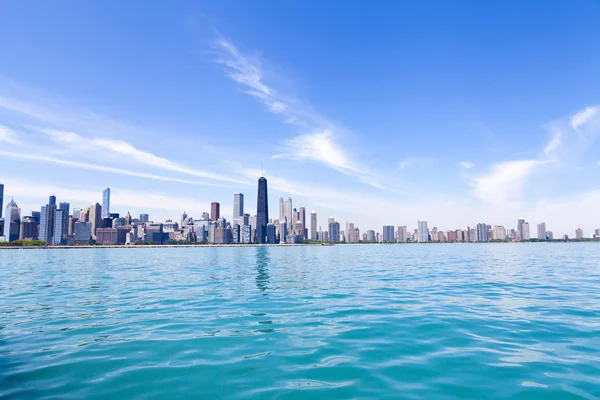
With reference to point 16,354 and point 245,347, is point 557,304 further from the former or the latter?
point 16,354

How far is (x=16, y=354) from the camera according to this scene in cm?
1290

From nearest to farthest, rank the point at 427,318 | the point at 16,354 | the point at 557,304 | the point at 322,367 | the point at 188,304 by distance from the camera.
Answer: the point at 322,367 → the point at 16,354 → the point at 427,318 → the point at 557,304 → the point at 188,304

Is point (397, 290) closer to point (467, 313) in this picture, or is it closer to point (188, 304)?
point (467, 313)

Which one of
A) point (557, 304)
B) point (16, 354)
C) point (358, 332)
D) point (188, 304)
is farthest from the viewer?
point (188, 304)

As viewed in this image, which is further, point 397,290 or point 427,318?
point 397,290

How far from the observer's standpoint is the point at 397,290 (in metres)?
27.4

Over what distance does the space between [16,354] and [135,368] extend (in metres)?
5.25

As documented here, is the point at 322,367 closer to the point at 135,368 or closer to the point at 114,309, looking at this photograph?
the point at 135,368

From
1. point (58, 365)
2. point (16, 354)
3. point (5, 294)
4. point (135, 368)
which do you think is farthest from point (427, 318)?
point (5, 294)

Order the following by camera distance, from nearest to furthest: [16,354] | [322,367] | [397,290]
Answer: [322,367]
[16,354]
[397,290]

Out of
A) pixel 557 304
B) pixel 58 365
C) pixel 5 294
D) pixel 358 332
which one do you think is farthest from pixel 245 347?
pixel 5 294

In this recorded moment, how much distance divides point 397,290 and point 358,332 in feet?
43.0

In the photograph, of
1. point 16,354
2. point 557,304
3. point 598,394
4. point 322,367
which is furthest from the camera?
point 557,304

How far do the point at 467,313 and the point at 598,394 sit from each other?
979 cm
